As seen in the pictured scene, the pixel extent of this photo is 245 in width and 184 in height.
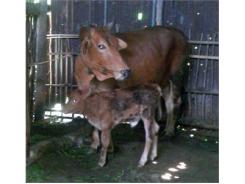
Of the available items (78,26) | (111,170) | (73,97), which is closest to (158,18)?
(78,26)

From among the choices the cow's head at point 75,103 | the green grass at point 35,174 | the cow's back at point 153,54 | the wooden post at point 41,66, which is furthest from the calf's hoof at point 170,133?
the green grass at point 35,174

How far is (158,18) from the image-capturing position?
359 inches

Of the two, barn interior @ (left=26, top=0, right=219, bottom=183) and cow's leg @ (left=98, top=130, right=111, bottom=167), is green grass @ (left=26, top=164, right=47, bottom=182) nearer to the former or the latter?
barn interior @ (left=26, top=0, right=219, bottom=183)

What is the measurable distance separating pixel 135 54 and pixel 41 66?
2.28 m

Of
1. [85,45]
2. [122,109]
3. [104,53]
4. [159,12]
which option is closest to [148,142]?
[122,109]

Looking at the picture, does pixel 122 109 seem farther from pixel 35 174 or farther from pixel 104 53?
pixel 35 174

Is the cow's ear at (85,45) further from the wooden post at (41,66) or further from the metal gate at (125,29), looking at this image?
the wooden post at (41,66)

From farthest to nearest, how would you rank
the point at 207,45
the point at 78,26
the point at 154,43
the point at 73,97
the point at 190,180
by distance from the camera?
the point at 78,26
the point at 207,45
the point at 154,43
the point at 73,97
the point at 190,180

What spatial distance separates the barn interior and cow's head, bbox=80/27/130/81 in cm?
117

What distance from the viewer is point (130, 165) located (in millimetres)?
6809

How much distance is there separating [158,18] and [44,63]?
2323 mm

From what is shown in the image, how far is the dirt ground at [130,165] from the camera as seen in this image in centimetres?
636

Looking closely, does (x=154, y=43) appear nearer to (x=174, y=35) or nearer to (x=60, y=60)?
(x=174, y=35)

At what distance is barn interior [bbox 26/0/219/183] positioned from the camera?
7.50m
